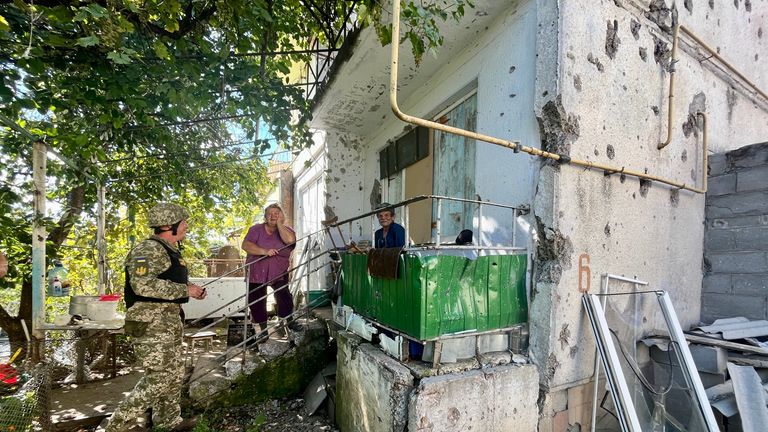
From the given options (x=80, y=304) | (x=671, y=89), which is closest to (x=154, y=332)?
(x=80, y=304)

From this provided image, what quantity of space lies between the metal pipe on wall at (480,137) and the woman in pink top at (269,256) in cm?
234

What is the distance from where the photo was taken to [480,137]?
237 centimetres

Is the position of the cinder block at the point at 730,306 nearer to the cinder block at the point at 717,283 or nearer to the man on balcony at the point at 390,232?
the cinder block at the point at 717,283

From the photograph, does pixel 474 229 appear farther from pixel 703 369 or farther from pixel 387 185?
pixel 387 185

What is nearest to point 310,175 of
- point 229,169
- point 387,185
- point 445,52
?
point 229,169

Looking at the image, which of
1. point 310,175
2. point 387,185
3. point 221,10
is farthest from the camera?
point 310,175

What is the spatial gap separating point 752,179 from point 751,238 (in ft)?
1.95

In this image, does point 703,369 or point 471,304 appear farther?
point 703,369

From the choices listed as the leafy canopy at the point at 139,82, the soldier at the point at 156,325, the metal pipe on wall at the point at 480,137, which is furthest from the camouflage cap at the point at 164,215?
the metal pipe on wall at the point at 480,137

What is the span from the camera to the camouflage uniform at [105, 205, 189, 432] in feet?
9.71

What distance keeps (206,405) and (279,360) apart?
0.78 metres

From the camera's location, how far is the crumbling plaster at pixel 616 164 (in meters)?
2.66

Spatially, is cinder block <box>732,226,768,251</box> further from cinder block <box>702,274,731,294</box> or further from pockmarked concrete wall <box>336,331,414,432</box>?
pockmarked concrete wall <box>336,331,414,432</box>

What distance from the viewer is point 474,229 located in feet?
11.4
